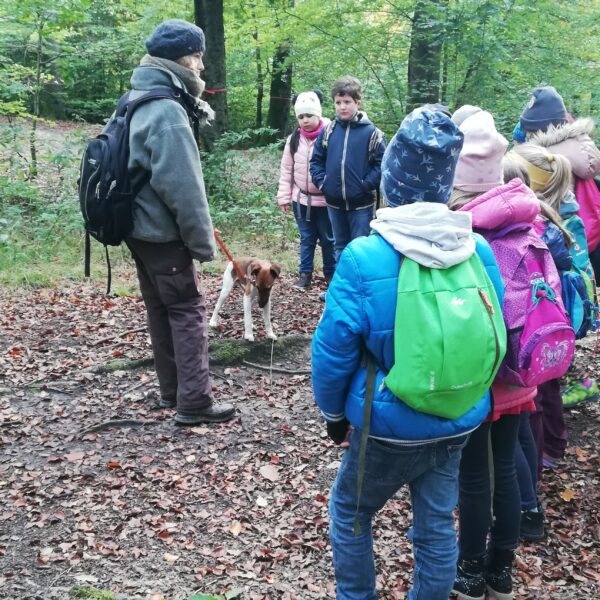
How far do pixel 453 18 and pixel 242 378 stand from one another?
596 cm

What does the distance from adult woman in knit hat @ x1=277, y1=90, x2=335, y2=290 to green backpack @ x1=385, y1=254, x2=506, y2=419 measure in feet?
17.7

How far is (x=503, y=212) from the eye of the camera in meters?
2.81

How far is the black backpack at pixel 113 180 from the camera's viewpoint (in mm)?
4293

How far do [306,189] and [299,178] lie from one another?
159 mm

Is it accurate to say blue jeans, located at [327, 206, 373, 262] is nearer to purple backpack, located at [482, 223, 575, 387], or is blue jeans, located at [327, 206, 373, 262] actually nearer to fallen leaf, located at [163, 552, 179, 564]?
purple backpack, located at [482, 223, 575, 387]

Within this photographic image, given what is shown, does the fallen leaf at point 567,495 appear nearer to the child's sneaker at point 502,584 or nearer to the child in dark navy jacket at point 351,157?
the child's sneaker at point 502,584

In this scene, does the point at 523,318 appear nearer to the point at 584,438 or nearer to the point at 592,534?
the point at 592,534

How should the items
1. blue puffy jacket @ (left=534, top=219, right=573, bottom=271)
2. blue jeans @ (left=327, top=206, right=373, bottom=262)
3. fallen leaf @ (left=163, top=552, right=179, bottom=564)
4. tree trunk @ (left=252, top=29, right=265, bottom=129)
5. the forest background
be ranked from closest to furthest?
blue puffy jacket @ (left=534, top=219, right=573, bottom=271) → fallen leaf @ (left=163, top=552, right=179, bottom=564) → blue jeans @ (left=327, top=206, right=373, bottom=262) → the forest background → tree trunk @ (left=252, top=29, right=265, bottom=129)

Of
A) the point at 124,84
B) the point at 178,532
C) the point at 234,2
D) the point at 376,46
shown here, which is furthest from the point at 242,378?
the point at 124,84

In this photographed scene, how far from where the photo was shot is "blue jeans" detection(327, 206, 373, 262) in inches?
280

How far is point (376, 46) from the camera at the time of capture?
10.7 m

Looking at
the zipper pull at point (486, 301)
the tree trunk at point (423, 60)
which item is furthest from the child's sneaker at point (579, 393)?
the tree trunk at point (423, 60)

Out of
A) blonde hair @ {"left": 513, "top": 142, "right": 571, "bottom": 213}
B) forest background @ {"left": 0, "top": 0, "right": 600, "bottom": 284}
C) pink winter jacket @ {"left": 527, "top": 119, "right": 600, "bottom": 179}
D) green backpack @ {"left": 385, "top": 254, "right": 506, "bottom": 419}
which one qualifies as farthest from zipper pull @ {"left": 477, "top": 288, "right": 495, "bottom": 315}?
forest background @ {"left": 0, "top": 0, "right": 600, "bottom": 284}

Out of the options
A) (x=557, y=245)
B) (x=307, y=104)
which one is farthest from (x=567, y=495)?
(x=307, y=104)
